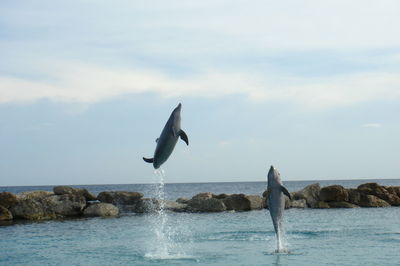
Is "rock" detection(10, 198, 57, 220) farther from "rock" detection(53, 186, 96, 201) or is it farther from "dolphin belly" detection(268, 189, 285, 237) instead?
"dolphin belly" detection(268, 189, 285, 237)

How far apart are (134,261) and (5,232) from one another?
12.1 meters

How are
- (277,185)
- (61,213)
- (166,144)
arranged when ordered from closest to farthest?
(166,144), (277,185), (61,213)

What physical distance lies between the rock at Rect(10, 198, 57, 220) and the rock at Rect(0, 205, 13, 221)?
1.55ft

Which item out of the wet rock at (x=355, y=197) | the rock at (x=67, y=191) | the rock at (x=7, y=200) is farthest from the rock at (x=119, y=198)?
the wet rock at (x=355, y=197)

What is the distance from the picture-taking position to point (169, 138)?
11125mm

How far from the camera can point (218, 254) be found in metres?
19.0

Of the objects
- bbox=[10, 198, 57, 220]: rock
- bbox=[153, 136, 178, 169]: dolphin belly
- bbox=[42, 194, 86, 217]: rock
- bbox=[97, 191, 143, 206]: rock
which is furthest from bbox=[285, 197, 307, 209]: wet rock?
bbox=[153, 136, 178, 169]: dolphin belly

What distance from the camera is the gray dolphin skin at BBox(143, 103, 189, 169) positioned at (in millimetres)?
11125

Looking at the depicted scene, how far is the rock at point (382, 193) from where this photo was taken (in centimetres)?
4344

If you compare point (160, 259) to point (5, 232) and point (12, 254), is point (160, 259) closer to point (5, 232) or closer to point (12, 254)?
point (12, 254)

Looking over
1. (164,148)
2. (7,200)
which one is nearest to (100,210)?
(7,200)

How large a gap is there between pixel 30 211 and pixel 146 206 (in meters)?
8.55

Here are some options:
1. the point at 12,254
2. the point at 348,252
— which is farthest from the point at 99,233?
the point at 348,252

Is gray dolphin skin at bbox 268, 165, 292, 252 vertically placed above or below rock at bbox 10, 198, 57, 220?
above
